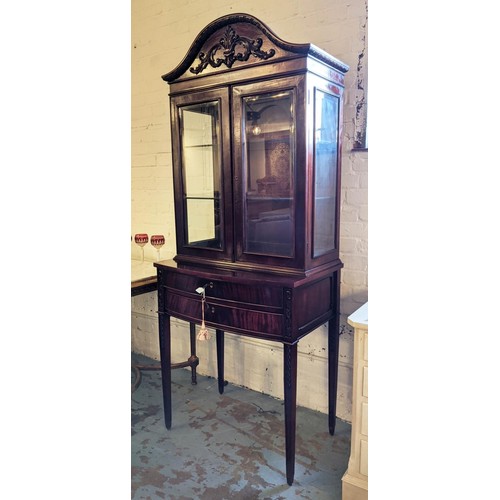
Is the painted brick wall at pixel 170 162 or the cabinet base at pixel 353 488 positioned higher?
the painted brick wall at pixel 170 162

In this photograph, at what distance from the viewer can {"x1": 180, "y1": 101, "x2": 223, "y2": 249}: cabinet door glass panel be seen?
6.23 ft

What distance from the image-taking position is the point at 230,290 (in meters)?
1.78

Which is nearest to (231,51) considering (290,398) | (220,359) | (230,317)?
(230,317)

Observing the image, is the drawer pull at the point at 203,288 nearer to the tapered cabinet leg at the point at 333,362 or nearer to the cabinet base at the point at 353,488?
the tapered cabinet leg at the point at 333,362

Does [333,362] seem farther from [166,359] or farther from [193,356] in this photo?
[193,356]

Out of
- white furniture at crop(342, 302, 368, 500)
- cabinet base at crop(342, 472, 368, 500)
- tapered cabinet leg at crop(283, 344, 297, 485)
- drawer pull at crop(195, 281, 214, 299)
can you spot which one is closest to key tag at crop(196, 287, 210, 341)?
drawer pull at crop(195, 281, 214, 299)

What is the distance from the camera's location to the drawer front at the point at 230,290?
168 centimetres

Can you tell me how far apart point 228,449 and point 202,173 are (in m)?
1.19

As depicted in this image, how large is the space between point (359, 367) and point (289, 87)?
3.33 feet

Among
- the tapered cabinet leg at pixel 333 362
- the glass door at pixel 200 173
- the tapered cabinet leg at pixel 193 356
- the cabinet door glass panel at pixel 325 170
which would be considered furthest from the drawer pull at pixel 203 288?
the tapered cabinet leg at pixel 193 356
